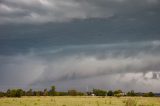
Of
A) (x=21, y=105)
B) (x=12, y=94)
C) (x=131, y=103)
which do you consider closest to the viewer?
(x=131, y=103)

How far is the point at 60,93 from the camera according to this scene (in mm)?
163250

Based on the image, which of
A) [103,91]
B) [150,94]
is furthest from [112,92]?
[150,94]

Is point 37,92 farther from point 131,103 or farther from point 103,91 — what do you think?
point 131,103

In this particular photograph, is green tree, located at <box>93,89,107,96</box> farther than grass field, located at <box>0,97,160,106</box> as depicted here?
Yes

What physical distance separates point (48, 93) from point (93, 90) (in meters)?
27.1

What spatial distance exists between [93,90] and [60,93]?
65.9ft

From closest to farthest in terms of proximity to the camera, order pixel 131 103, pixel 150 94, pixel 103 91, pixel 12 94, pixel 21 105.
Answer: pixel 131 103 < pixel 21 105 < pixel 12 94 < pixel 150 94 < pixel 103 91

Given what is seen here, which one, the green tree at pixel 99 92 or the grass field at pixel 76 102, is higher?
the green tree at pixel 99 92

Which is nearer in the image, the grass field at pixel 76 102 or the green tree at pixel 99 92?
the grass field at pixel 76 102

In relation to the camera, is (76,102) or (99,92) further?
(99,92)

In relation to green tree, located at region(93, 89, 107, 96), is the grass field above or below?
below

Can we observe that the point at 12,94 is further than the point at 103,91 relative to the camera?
No

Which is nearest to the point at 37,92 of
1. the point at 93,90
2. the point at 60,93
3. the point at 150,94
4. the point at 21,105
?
the point at 60,93

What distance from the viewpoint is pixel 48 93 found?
159 meters
